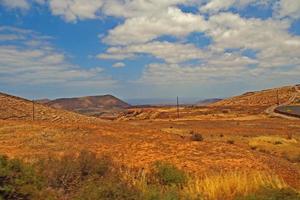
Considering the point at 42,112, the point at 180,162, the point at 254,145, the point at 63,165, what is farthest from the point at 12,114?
the point at 63,165

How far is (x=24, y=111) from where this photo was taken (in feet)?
141

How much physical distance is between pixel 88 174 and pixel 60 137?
10.5 m

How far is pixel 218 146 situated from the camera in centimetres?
2055

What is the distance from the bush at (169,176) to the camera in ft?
40.0

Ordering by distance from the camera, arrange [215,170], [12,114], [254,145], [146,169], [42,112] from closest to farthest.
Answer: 1. [146,169]
2. [215,170]
3. [254,145]
4. [12,114]
5. [42,112]

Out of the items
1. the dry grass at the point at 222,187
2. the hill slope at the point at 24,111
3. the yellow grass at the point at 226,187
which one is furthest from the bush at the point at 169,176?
the hill slope at the point at 24,111

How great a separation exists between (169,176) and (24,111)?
33.3m

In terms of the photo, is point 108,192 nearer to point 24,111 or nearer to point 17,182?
point 17,182

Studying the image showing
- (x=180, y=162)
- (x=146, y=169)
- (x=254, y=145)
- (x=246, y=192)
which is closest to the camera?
(x=246, y=192)

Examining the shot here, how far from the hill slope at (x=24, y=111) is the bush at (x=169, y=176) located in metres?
28.2

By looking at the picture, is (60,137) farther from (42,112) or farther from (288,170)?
(42,112)

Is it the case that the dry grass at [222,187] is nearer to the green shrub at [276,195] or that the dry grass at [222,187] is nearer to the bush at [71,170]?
the bush at [71,170]

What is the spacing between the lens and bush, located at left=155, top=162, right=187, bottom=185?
481 inches

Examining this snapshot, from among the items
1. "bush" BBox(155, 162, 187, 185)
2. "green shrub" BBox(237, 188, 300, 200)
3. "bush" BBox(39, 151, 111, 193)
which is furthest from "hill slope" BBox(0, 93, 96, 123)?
"green shrub" BBox(237, 188, 300, 200)
